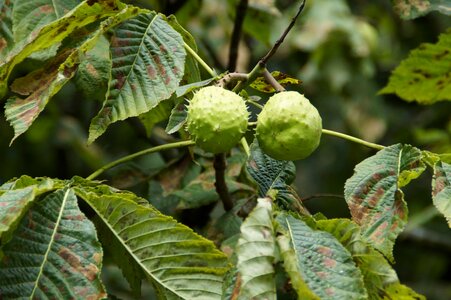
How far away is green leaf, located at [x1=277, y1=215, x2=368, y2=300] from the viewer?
4.50 ft

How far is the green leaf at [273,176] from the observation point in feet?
5.63

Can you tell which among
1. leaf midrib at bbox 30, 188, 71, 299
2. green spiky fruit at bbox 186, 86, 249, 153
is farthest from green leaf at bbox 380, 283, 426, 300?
leaf midrib at bbox 30, 188, 71, 299

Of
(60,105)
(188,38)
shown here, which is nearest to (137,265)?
(188,38)

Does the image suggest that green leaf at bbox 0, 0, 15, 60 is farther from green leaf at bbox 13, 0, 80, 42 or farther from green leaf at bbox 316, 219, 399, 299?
green leaf at bbox 316, 219, 399, 299

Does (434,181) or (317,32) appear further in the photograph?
(317,32)

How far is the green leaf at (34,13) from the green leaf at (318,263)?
78cm

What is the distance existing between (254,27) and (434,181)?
1332 mm

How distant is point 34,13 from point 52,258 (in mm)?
714

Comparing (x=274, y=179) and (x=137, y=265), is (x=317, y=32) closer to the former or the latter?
(x=274, y=179)

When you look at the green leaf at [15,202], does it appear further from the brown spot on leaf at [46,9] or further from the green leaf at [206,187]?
the green leaf at [206,187]

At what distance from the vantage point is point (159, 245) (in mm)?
1532

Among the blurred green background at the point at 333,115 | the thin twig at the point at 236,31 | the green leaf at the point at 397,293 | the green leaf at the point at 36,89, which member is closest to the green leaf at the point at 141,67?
the green leaf at the point at 36,89

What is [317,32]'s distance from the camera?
416 cm

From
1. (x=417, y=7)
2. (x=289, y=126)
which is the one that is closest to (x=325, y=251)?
(x=289, y=126)
